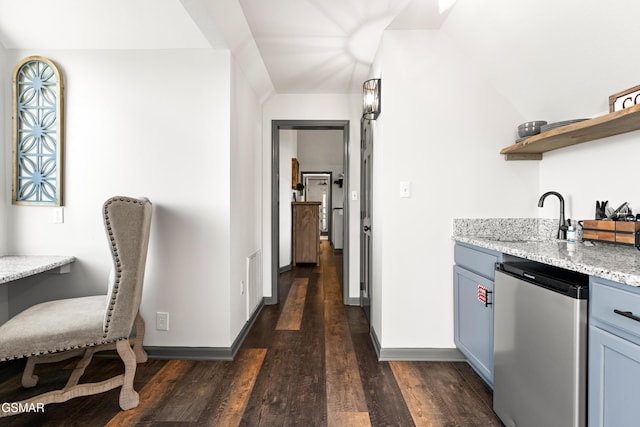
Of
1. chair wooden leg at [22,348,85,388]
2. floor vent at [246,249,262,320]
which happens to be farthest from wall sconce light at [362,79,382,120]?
chair wooden leg at [22,348,85,388]

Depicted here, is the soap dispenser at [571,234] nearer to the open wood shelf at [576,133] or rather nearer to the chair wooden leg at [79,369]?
the open wood shelf at [576,133]

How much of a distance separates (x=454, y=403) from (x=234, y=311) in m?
1.52

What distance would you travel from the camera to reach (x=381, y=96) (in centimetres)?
231

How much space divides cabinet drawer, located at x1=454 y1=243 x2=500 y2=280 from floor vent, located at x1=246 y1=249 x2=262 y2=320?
67.2 inches

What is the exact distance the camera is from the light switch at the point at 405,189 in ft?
7.39

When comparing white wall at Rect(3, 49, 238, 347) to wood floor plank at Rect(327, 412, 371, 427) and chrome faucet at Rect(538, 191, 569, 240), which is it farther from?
chrome faucet at Rect(538, 191, 569, 240)

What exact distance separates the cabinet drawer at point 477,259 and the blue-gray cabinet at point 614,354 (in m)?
0.65

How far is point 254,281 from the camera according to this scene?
3143 millimetres

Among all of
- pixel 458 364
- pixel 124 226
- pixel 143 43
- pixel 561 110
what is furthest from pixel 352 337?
pixel 143 43

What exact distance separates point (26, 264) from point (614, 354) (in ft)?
9.34

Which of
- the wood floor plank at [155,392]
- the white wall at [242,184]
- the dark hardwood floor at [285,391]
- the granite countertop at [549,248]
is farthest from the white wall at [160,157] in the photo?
the granite countertop at [549,248]

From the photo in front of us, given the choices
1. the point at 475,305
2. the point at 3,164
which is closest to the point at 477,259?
the point at 475,305

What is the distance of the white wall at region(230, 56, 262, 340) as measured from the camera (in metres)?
2.41

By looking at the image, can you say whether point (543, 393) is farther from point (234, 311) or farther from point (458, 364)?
point (234, 311)
